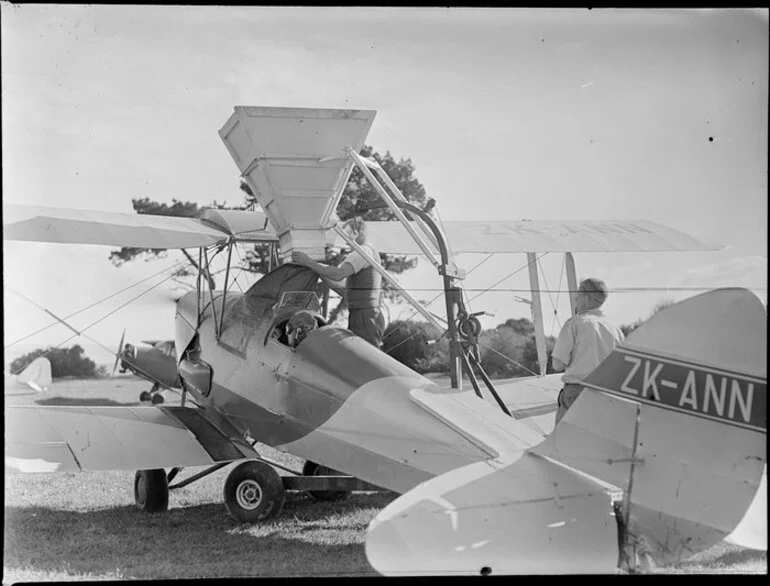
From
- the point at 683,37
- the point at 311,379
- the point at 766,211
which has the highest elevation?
the point at 683,37

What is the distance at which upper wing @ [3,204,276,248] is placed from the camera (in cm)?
469

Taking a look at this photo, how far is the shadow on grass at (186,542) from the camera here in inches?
161

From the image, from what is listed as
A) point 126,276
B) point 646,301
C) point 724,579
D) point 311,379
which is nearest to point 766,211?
point 646,301

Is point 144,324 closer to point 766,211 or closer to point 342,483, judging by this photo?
point 342,483

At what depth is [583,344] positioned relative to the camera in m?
4.61

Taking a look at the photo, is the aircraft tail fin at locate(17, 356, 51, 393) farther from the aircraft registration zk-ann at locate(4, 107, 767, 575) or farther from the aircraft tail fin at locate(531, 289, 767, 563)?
the aircraft tail fin at locate(531, 289, 767, 563)

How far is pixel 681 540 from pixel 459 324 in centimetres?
171

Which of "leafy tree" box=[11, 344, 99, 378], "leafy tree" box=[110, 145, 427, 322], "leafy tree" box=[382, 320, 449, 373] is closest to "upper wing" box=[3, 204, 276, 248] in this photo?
"leafy tree" box=[110, 145, 427, 322]

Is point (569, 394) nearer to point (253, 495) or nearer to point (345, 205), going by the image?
point (253, 495)

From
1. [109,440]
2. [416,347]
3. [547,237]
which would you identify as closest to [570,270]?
[547,237]

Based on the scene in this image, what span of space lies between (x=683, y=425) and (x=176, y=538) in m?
2.93

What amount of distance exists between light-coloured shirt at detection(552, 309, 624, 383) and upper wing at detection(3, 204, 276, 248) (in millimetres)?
2220

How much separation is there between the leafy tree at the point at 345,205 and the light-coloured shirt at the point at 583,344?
153 centimetres

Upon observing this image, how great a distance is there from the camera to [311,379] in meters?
4.79
